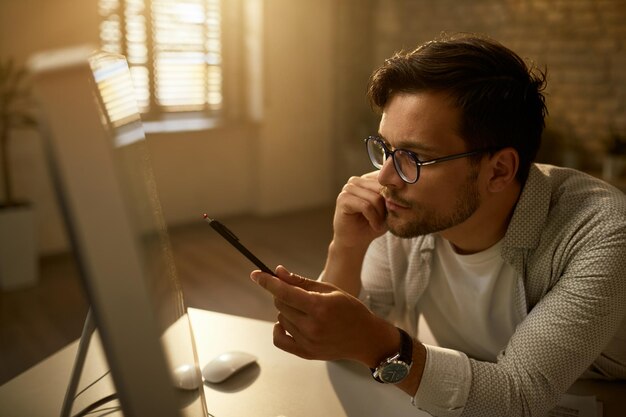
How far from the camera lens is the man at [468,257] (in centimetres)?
93

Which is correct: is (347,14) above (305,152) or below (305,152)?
above

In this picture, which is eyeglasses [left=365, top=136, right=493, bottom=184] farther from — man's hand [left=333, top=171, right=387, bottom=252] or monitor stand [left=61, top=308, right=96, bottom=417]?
monitor stand [left=61, top=308, right=96, bottom=417]

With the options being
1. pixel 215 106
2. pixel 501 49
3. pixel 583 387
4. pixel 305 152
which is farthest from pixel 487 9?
pixel 583 387

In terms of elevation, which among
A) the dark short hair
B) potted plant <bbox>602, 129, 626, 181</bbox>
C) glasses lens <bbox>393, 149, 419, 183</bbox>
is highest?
the dark short hair

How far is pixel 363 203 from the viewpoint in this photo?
1305mm

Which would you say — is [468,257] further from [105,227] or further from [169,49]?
[169,49]

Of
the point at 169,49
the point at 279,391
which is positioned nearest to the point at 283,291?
the point at 279,391

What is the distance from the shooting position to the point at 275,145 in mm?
5066

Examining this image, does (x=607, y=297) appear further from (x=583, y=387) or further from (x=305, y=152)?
(x=305, y=152)

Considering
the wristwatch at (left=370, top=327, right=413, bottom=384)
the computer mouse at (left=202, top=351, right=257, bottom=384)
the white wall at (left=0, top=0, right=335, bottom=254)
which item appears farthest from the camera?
the white wall at (left=0, top=0, right=335, bottom=254)

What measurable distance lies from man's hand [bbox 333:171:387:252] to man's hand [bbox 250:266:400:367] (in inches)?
16.9

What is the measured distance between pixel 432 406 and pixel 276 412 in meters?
0.24

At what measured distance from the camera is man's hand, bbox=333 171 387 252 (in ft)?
4.29

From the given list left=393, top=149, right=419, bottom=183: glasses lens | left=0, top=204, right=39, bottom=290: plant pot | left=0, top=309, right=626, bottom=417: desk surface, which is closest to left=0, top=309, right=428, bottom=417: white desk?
left=0, top=309, right=626, bottom=417: desk surface
